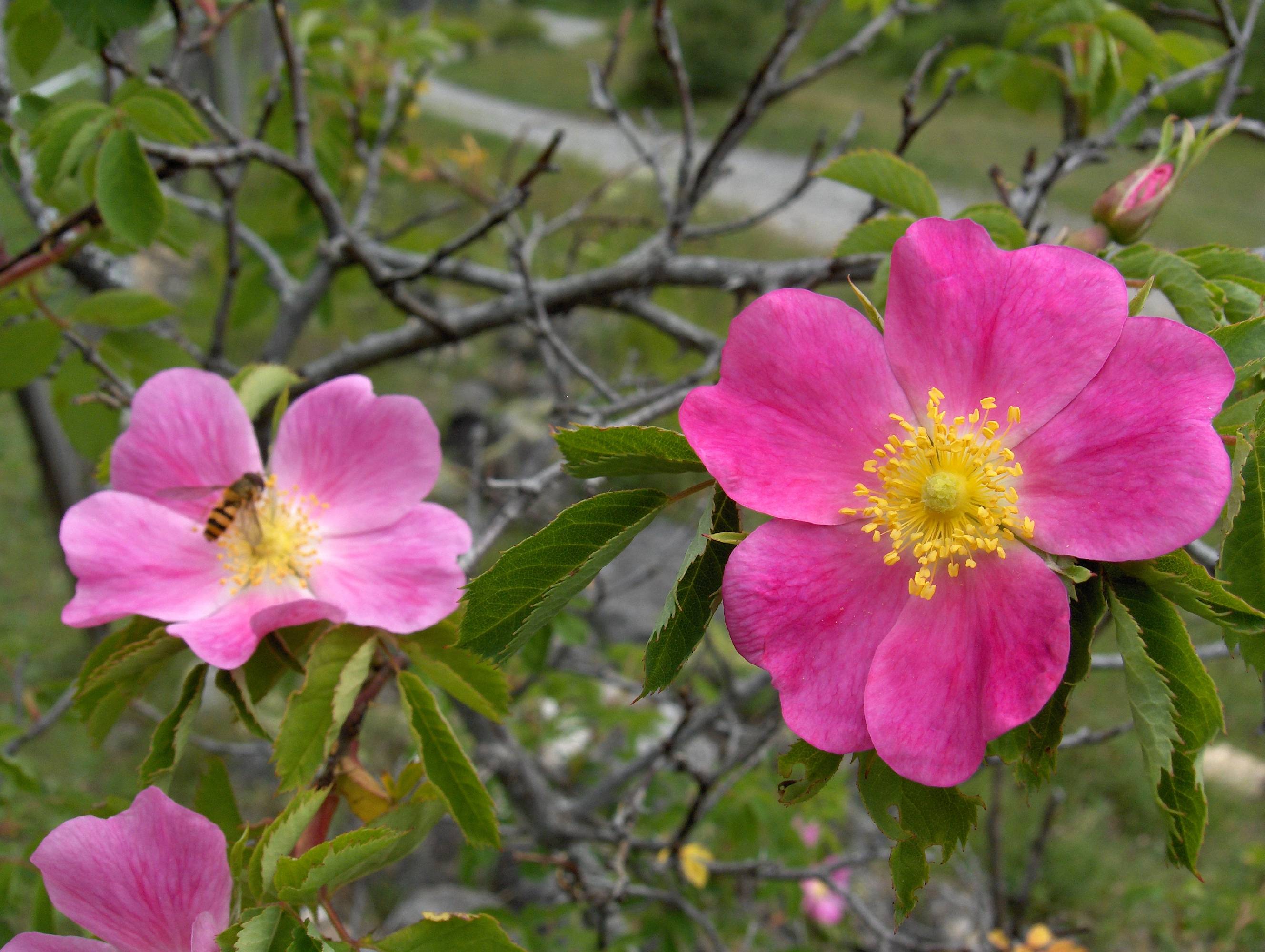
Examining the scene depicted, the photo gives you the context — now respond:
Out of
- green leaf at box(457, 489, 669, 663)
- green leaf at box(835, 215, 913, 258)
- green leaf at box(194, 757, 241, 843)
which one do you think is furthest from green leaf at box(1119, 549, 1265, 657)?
green leaf at box(194, 757, 241, 843)

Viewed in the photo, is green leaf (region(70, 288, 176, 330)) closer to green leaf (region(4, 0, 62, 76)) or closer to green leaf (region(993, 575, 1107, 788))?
green leaf (region(4, 0, 62, 76))

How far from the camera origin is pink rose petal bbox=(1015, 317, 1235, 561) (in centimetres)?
61

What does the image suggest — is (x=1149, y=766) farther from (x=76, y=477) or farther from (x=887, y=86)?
(x=887, y=86)

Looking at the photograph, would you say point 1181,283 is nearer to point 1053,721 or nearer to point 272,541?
point 1053,721

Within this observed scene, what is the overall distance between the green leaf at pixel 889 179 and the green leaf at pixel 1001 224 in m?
0.08

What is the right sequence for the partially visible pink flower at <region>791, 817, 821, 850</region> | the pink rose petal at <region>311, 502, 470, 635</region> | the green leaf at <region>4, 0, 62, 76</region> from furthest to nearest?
the partially visible pink flower at <region>791, 817, 821, 850</region>, the green leaf at <region>4, 0, 62, 76</region>, the pink rose petal at <region>311, 502, 470, 635</region>

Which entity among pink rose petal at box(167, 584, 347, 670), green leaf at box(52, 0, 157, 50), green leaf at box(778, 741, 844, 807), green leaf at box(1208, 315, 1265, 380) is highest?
green leaf at box(52, 0, 157, 50)

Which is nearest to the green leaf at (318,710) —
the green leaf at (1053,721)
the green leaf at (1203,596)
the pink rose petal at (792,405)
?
the pink rose petal at (792,405)

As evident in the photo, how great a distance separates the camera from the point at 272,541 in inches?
43.6

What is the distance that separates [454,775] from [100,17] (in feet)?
3.97

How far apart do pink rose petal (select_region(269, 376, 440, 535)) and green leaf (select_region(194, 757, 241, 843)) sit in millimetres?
304

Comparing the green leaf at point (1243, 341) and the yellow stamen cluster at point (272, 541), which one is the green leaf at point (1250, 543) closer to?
the green leaf at point (1243, 341)

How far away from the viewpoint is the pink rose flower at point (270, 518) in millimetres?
963

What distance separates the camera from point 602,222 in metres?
2.43
